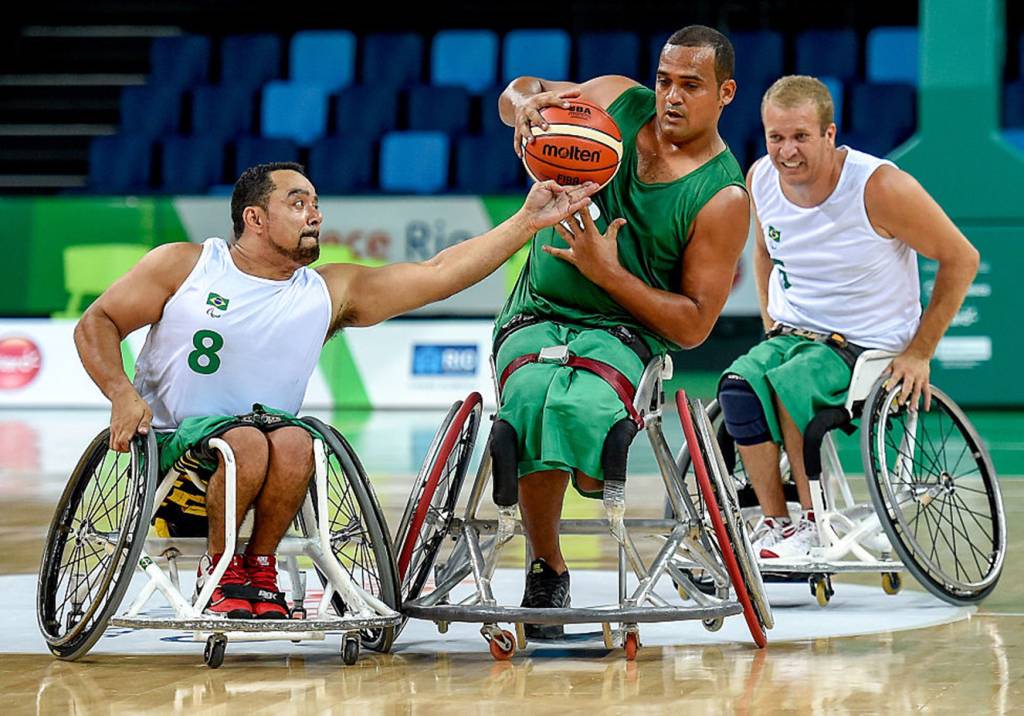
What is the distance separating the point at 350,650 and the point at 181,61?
488 inches

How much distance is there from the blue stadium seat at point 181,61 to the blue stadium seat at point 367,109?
4.76 feet

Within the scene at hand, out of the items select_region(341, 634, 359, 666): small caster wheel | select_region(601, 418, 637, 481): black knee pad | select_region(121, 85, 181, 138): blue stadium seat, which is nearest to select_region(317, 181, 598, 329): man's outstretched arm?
select_region(601, 418, 637, 481): black knee pad

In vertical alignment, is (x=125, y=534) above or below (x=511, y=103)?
below

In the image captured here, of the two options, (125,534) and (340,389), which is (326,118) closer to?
(340,389)

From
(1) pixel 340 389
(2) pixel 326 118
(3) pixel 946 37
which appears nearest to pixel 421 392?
(1) pixel 340 389

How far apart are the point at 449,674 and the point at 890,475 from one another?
1943mm

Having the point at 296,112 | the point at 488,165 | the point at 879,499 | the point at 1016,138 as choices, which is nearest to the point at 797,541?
the point at 879,499

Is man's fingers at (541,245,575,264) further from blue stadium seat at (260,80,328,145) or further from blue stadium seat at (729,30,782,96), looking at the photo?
blue stadium seat at (260,80,328,145)

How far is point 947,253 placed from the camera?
5.66 m

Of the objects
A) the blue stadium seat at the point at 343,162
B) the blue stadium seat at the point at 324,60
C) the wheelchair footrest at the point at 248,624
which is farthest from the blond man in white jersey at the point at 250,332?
the blue stadium seat at the point at 324,60

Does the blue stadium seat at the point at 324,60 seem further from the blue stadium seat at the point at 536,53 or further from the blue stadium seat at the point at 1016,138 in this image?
the blue stadium seat at the point at 1016,138

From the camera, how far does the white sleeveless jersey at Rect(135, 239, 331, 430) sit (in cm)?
460

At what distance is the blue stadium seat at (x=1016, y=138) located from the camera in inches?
552

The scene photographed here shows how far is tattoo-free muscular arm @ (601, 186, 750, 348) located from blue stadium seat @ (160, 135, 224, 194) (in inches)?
433
